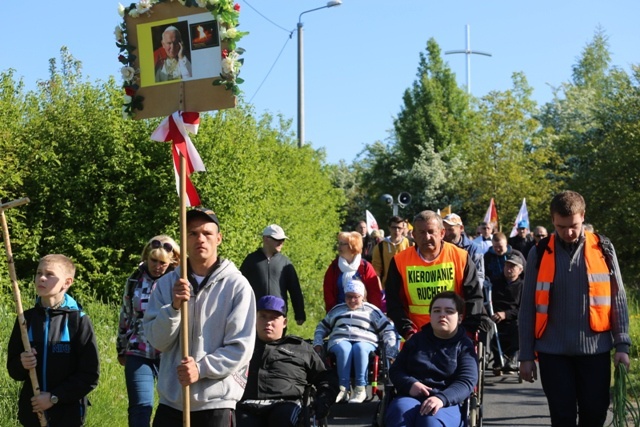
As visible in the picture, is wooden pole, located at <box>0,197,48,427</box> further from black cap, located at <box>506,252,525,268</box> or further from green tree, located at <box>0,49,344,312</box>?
black cap, located at <box>506,252,525,268</box>

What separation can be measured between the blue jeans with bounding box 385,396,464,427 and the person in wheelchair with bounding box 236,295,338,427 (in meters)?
0.73

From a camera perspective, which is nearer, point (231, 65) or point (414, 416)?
point (231, 65)

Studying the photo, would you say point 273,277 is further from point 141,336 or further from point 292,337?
point 141,336

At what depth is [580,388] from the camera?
646 cm

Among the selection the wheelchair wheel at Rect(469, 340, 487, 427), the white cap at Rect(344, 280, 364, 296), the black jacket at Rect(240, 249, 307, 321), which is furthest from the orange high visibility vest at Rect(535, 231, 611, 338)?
the black jacket at Rect(240, 249, 307, 321)

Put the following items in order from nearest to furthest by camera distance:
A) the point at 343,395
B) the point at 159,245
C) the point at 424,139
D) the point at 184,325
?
the point at 184,325 → the point at 159,245 → the point at 343,395 → the point at 424,139

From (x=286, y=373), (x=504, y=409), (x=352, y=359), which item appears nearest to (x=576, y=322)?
(x=286, y=373)

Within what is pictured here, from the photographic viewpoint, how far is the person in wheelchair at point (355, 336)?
31.9 ft

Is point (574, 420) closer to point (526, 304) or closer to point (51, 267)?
point (526, 304)

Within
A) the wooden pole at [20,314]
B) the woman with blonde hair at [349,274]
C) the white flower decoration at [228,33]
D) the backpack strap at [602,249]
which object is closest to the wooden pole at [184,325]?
the white flower decoration at [228,33]

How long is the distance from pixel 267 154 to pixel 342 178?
44.2 m

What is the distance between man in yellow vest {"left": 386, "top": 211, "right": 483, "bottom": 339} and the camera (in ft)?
25.1

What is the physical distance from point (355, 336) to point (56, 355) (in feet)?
14.9

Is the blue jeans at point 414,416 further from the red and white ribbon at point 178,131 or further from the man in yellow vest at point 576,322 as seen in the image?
the red and white ribbon at point 178,131
